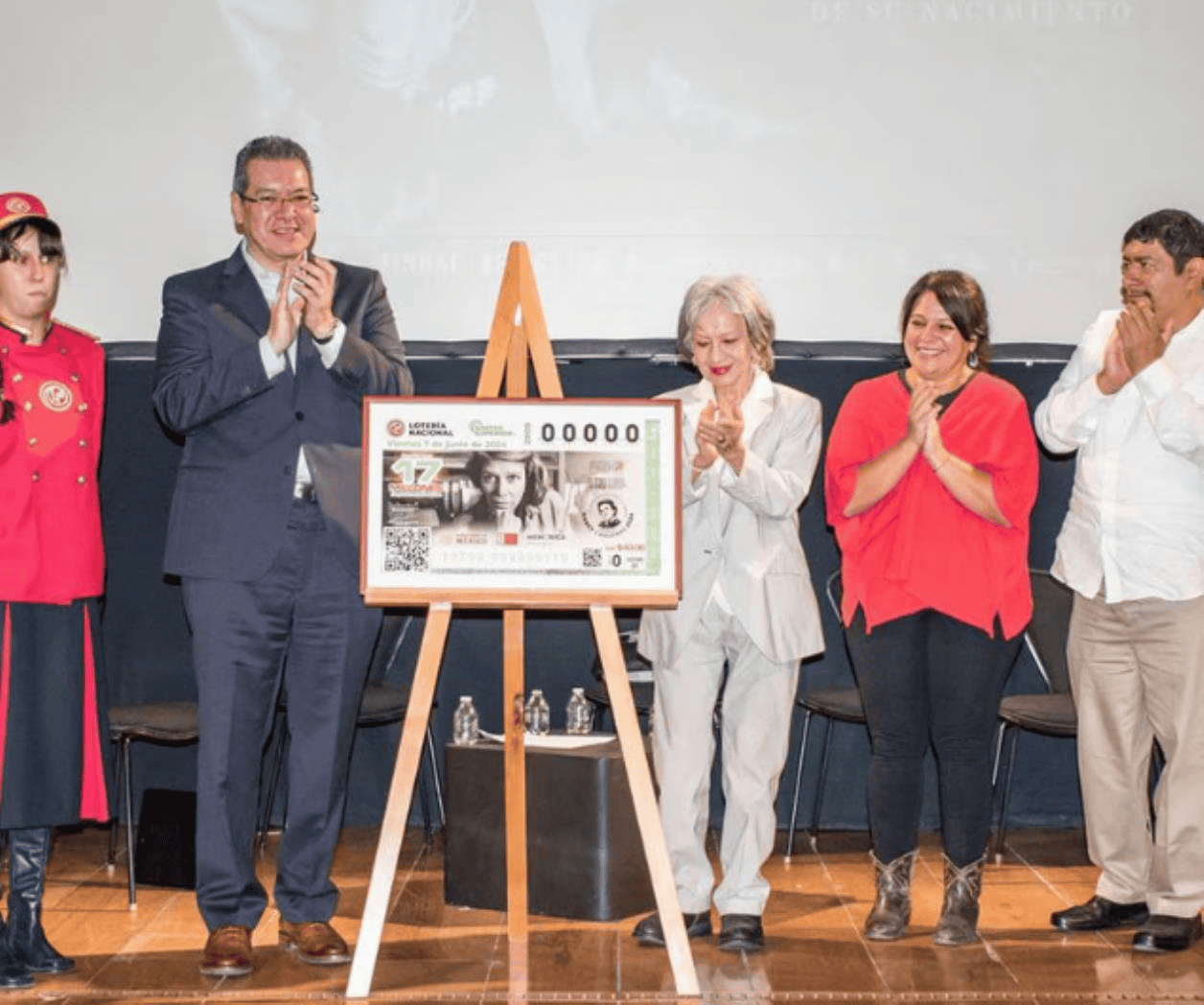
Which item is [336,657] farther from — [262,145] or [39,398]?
[262,145]

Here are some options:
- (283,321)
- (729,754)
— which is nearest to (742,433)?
(729,754)

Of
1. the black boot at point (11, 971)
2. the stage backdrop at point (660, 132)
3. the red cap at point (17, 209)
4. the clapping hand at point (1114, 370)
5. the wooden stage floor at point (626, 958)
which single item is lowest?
the wooden stage floor at point (626, 958)

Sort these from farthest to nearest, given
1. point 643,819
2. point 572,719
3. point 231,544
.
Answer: point 572,719, point 231,544, point 643,819

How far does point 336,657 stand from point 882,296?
259cm

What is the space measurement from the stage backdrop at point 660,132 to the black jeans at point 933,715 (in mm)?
1848

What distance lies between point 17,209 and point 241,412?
27.4 inches

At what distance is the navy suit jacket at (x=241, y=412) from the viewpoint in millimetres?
4012

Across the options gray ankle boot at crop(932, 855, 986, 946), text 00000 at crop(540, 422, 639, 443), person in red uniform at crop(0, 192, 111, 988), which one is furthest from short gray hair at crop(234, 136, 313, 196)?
gray ankle boot at crop(932, 855, 986, 946)

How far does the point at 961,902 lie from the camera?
169 inches

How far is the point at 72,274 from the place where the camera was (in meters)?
5.86

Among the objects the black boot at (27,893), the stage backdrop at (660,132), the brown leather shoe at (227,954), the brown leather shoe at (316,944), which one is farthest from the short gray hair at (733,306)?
the black boot at (27,893)

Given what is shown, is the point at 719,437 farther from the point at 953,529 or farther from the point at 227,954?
the point at 227,954

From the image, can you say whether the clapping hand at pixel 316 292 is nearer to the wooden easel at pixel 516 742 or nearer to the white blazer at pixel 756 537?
the wooden easel at pixel 516 742

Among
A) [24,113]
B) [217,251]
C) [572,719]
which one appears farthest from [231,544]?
[24,113]
